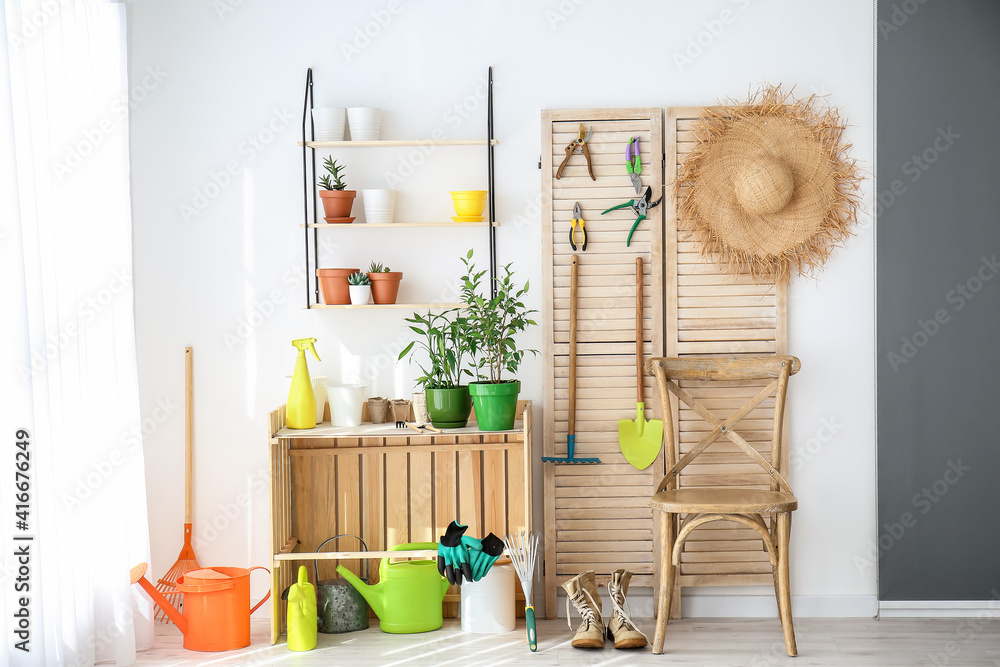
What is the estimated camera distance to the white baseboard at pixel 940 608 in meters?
3.07

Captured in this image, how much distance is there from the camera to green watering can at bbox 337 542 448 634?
9.49 feet

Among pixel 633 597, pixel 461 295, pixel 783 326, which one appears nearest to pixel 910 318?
pixel 783 326

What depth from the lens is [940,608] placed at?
3.08 meters

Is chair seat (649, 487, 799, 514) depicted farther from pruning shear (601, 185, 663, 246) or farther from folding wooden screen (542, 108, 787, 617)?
pruning shear (601, 185, 663, 246)

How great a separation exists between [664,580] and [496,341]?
1.01 metres

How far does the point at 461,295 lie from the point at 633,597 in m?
1.36
